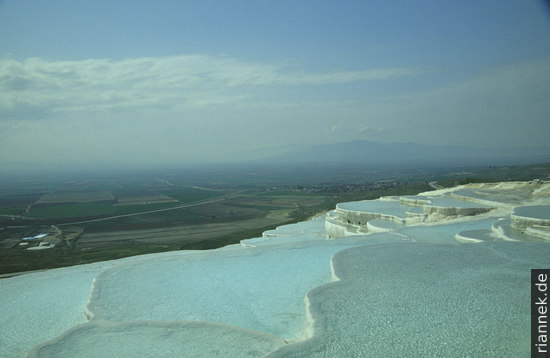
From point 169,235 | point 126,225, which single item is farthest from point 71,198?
point 169,235

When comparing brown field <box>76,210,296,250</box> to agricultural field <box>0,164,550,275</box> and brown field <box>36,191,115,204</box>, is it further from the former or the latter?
brown field <box>36,191,115,204</box>

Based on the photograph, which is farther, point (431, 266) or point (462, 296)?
point (431, 266)

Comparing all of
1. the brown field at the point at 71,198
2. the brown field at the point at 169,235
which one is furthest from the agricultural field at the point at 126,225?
the brown field at the point at 71,198

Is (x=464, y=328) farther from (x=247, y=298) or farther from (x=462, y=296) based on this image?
(x=247, y=298)

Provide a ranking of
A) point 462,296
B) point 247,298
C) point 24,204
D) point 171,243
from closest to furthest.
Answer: point 462,296
point 247,298
point 171,243
point 24,204

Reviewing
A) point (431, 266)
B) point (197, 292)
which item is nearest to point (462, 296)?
point (431, 266)

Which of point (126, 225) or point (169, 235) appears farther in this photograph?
point (126, 225)

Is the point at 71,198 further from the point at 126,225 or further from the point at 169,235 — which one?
the point at 169,235

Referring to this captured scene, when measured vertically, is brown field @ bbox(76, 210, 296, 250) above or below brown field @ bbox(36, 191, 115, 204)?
below

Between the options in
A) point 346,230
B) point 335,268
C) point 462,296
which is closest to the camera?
point 462,296

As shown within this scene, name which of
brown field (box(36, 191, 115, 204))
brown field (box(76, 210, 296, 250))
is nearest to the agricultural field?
brown field (box(76, 210, 296, 250))

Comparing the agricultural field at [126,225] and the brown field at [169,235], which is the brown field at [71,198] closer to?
the agricultural field at [126,225]
